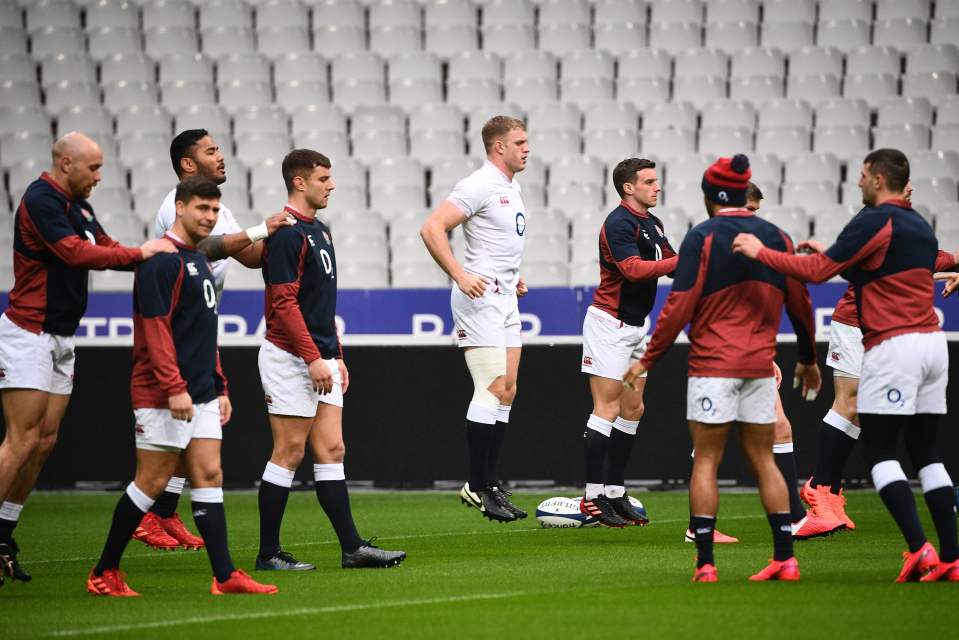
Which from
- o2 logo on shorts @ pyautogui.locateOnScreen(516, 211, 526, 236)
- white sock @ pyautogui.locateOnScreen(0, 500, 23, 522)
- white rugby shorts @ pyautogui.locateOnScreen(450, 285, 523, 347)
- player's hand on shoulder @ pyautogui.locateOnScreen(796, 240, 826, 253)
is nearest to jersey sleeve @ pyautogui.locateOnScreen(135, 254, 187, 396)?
white sock @ pyautogui.locateOnScreen(0, 500, 23, 522)

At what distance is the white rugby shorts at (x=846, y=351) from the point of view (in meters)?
9.20

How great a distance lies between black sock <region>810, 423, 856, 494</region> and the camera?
9109 mm

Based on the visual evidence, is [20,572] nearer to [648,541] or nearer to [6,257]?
[648,541]

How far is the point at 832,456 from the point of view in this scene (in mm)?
9148

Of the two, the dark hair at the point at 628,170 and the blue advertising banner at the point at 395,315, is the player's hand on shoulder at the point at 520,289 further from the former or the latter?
the blue advertising banner at the point at 395,315

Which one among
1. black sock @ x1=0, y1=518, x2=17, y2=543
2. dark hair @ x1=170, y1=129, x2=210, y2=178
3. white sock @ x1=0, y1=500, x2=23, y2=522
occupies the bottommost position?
black sock @ x1=0, y1=518, x2=17, y2=543

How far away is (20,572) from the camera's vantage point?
7.17 m

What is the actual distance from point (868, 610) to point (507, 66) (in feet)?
40.1

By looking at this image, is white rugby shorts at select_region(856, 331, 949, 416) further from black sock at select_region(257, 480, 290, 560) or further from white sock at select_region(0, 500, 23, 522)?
white sock at select_region(0, 500, 23, 522)

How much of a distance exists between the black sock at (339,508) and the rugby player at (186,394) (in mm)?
858

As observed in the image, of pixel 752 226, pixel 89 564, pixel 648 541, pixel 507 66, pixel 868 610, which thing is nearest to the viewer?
pixel 868 610

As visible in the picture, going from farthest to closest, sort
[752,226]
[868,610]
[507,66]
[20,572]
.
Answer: [507,66], [20,572], [752,226], [868,610]

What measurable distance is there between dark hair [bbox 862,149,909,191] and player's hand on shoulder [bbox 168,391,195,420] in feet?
11.6

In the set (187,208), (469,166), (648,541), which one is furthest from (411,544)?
(469,166)
